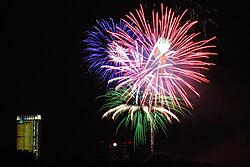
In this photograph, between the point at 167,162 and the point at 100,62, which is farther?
the point at 100,62

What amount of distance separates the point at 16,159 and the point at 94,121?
19099 mm

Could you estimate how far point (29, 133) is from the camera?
18703 millimetres

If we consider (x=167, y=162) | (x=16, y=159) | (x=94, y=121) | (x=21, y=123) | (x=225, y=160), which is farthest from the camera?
(x=94, y=121)

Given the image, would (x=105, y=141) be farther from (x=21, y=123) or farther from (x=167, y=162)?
(x=167, y=162)

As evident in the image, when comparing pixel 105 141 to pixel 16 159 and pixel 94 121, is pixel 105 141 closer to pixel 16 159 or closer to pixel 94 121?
pixel 94 121

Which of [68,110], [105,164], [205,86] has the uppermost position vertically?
[205,86]

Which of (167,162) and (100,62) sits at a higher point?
(100,62)

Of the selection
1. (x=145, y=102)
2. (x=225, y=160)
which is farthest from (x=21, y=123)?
(x=225, y=160)

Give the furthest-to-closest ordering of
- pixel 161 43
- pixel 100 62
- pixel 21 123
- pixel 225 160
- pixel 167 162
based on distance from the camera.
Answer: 1. pixel 225 160
2. pixel 21 123
3. pixel 100 62
4. pixel 161 43
5. pixel 167 162

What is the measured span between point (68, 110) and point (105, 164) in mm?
18003

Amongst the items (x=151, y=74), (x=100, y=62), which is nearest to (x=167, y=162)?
(x=151, y=74)

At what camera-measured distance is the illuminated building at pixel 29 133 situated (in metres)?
17.4

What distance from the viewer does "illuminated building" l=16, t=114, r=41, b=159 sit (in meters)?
17.4

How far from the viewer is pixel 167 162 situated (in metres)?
9.75
